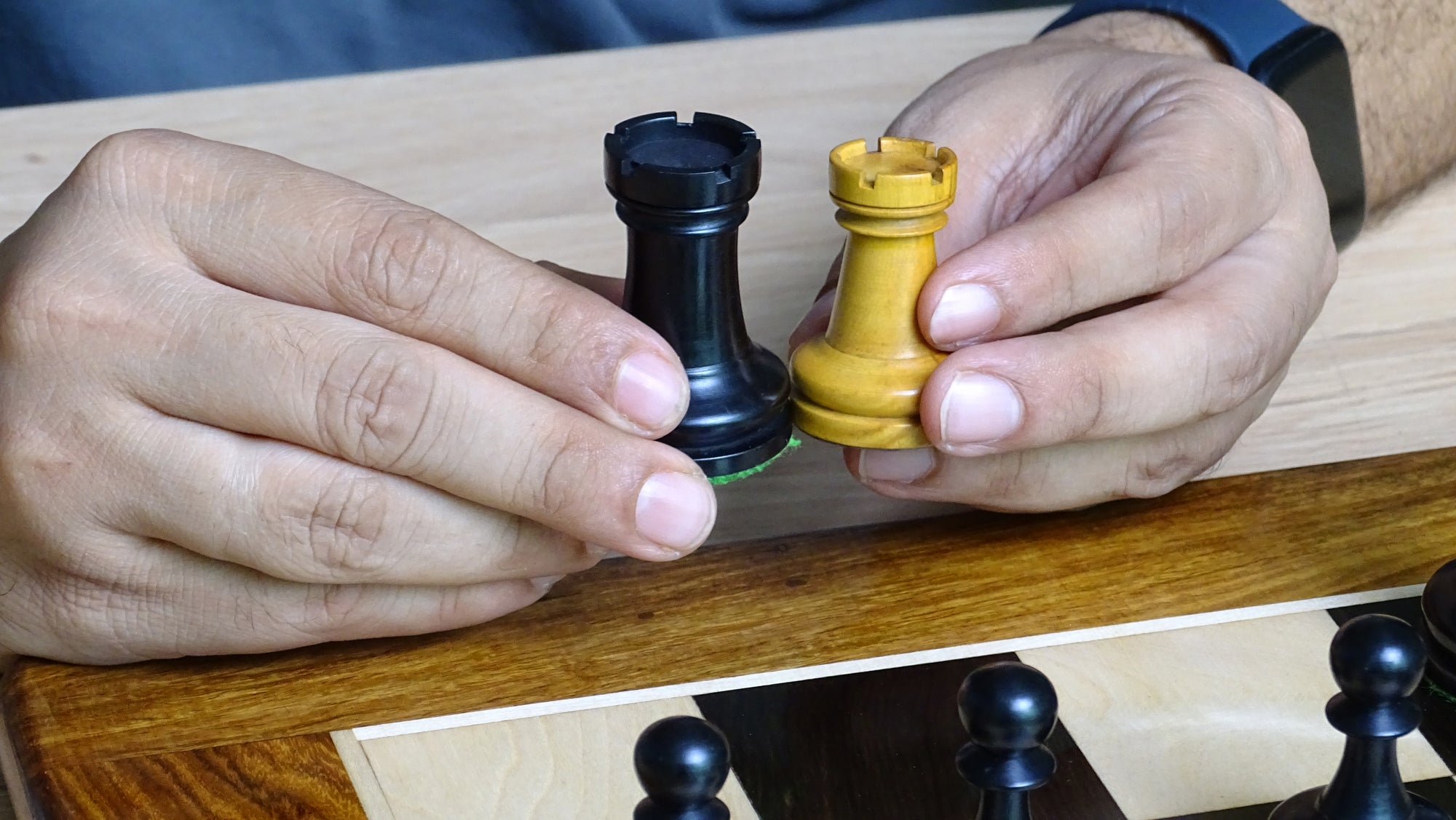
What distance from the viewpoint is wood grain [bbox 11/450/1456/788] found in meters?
0.85

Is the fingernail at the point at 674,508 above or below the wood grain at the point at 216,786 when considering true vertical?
above

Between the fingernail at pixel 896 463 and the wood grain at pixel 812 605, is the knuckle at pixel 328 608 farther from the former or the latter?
the fingernail at pixel 896 463

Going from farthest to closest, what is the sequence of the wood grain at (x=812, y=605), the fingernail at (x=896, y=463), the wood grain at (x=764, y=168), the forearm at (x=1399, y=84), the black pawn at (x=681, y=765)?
Answer: 1. the forearm at (x=1399, y=84)
2. the wood grain at (x=764, y=168)
3. the fingernail at (x=896, y=463)
4. the wood grain at (x=812, y=605)
5. the black pawn at (x=681, y=765)

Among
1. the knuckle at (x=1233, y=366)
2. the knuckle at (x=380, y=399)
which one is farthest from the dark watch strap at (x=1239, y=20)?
the knuckle at (x=380, y=399)

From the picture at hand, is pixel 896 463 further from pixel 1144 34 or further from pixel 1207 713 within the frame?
pixel 1144 34

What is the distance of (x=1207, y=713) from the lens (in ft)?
2.66

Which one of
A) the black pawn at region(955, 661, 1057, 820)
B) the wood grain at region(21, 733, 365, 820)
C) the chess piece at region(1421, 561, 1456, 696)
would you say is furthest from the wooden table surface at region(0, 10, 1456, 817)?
the black pawn at region(955, 661, 1057, 820)

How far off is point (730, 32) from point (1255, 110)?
1118 mm

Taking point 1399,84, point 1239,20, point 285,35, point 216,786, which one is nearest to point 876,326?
point 216,786

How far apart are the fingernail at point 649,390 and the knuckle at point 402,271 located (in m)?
0.11

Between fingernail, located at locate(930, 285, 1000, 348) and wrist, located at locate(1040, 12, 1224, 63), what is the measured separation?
0.63 meters

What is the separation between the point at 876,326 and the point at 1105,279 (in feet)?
0.62

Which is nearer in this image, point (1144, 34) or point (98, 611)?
point (98, 611)

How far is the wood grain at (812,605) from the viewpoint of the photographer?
2.79 feet
